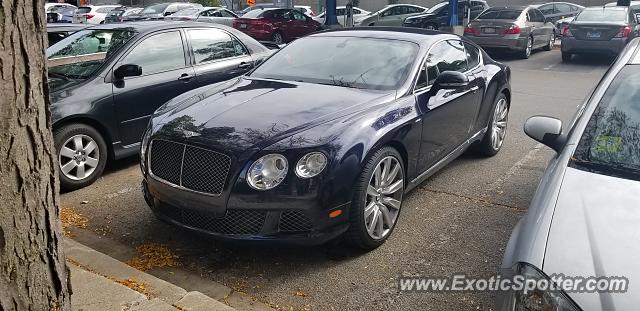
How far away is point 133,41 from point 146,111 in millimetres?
770

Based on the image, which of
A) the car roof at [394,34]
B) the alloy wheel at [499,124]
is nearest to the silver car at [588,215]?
the car roof at [394,34]

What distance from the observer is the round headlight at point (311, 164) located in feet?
11.3

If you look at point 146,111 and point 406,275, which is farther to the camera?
point 146,111

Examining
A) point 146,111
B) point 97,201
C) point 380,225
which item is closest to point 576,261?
point 380,225

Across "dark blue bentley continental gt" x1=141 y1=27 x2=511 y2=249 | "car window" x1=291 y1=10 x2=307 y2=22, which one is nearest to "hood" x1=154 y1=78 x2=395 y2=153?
"dark blue bentley continental gt" x1=141 y1=27 x2=511 y2=249

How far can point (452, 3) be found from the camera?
19.3m

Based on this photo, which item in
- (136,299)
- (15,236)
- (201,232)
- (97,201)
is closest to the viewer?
(15,236)

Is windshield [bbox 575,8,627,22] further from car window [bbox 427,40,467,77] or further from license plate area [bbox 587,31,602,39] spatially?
car window [bbox 427,40,467,77]

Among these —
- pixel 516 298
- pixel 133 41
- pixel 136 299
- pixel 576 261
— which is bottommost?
pixel 136 299

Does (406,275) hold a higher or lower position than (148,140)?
lower

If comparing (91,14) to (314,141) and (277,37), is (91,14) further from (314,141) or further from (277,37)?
(314,141)

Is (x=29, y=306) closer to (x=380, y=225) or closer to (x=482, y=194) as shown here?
(x=380, y=225)

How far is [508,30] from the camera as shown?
49.7 feet

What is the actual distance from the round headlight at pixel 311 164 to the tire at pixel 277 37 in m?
16.6
